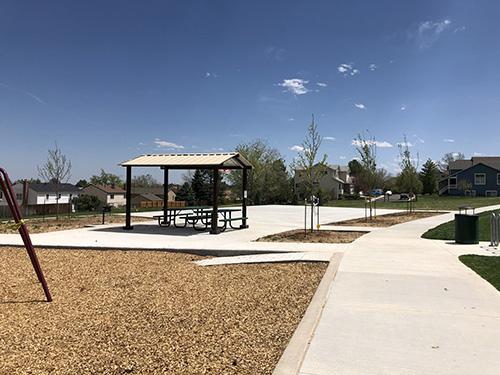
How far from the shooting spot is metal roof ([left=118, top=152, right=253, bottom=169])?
45.5 ft

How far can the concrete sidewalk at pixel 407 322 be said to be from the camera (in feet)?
10.6

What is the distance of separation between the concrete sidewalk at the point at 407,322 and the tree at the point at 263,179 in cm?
4063

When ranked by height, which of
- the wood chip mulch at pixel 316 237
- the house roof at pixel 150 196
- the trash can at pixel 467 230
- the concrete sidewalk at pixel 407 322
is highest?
the house roof at pixel 150 196

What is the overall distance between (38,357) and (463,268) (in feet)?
23.9

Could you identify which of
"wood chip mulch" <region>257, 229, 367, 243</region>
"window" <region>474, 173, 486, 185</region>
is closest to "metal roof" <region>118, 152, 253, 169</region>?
"wood chip mulch" <region>257, 229, 367, 243</region>

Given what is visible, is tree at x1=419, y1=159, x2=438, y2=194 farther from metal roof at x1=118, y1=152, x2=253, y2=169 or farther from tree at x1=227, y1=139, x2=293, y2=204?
metal roof at x1=118, y1=152, x2=253, y2=169

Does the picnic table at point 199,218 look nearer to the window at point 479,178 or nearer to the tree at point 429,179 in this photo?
the window at point 479,178

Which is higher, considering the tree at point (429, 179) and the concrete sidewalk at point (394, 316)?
the tree at point (429, 179)

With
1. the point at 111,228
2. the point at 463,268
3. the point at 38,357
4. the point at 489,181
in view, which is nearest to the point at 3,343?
the point at 38,357

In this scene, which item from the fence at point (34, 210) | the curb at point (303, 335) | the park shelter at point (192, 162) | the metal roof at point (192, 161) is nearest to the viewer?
the curb at point (303, 335)

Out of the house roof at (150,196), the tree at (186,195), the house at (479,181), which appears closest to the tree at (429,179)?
the house at (479,181)

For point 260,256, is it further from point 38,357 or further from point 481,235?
point 481,235

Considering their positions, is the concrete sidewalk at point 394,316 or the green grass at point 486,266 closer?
the concrete sidewalk at point 394,316

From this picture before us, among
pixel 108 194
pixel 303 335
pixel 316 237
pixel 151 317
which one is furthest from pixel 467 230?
pixel 108 194
